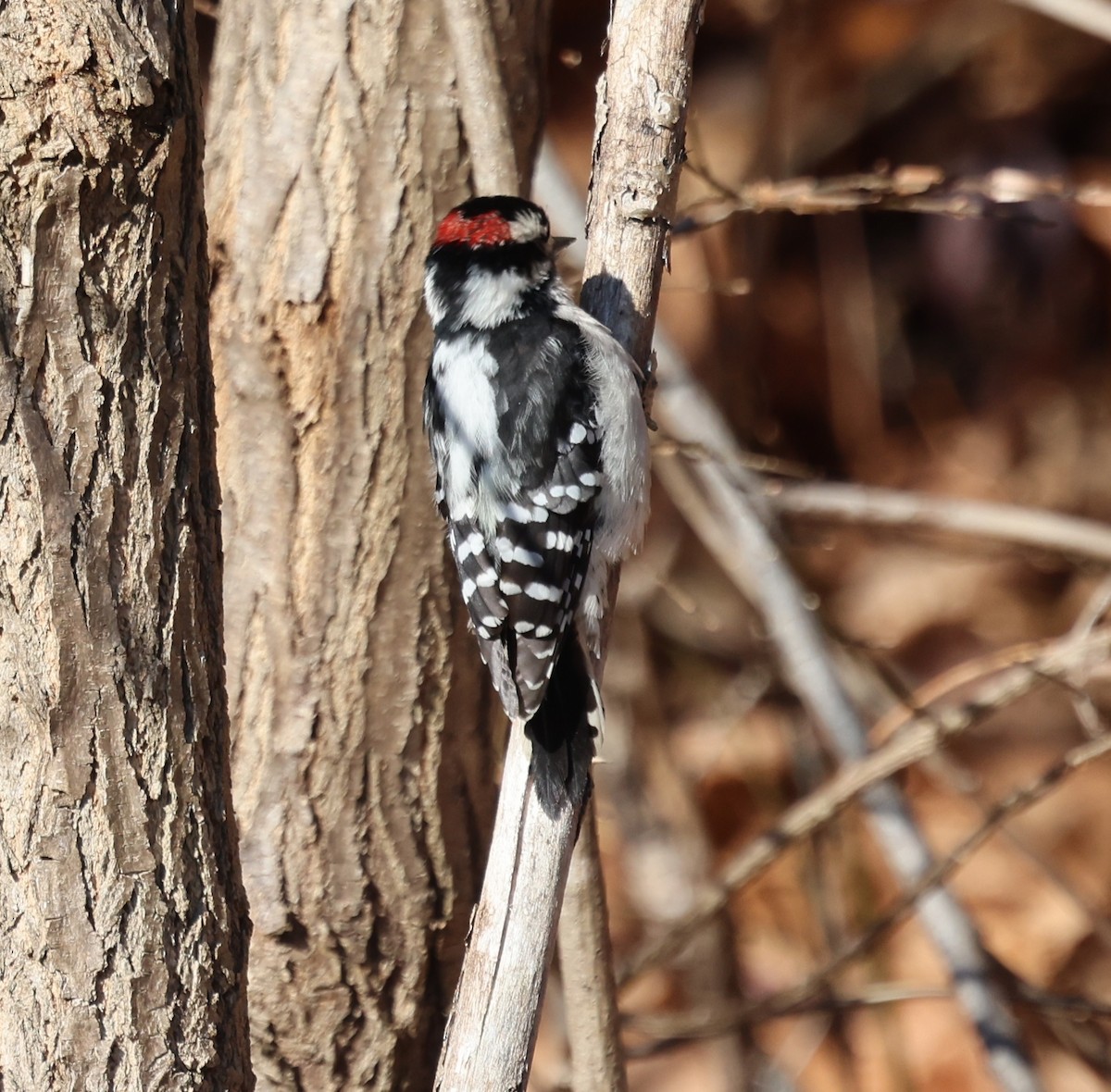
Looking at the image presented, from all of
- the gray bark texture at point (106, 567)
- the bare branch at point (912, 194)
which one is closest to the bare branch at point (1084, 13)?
the bare branch at point (912, 194)

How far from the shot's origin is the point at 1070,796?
634 cm

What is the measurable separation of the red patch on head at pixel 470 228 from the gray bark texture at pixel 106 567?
0.69 m

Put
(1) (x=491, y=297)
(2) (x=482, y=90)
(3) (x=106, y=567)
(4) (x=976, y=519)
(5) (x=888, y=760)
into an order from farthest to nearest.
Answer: (4) (x=976, y=519), (5) (x=888, y=760), (1) (x=491, y=297), (2) (x=482, y=90), (3) (x=106, y=567)

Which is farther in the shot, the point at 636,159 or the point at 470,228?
the point at 470,228

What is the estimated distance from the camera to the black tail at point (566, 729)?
7.68 feet

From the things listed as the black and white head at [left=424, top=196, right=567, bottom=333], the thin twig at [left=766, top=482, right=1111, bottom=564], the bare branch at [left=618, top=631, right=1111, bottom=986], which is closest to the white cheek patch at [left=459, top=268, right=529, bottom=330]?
the black and white head at [left=424, top=196, right=567, bottom=333]

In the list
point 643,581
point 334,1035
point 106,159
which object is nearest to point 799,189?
point 106,159

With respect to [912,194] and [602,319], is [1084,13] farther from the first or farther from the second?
[602,319]

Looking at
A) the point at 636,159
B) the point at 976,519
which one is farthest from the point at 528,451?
the point at 976,519

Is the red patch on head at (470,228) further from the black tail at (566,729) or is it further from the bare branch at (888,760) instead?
the bare branch at (888,760)

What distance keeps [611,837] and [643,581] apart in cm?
141

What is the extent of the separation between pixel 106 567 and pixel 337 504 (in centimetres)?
89

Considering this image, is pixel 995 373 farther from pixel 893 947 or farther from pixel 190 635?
pixel 190 635

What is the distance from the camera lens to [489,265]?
2.81 meters
